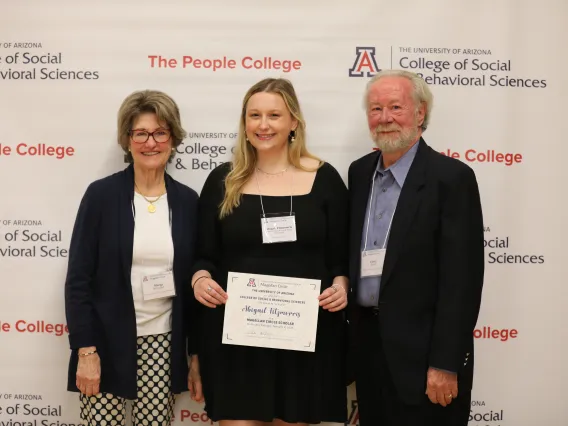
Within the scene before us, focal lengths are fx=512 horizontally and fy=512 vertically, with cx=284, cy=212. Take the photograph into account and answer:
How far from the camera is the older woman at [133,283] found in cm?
209

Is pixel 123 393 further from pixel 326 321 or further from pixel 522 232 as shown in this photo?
pixel 522 232

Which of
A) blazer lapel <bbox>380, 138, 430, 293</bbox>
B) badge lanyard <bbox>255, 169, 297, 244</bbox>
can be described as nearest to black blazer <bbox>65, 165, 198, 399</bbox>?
badge lanyard <bbox>255, 169, 297, 244</bbox>

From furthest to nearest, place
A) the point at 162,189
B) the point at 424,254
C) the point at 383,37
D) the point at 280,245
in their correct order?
the point at 383,37
the point at 162,189
the point at 280,245
the point at 424,254

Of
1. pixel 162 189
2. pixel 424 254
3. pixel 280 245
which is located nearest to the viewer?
pixel 424 254

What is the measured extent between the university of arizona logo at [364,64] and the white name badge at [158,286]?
4.43ft

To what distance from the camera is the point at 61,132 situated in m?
2.59

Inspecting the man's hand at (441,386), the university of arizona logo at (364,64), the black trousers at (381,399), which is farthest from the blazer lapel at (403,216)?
the university of arizona logo at (364,64)

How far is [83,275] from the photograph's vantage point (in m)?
2.08

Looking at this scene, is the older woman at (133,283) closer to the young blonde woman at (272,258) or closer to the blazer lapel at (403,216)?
the young blonde woman at (272,258)

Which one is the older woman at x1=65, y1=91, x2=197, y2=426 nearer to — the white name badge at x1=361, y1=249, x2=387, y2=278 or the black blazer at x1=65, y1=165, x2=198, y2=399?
the black blazer at x1=65, y1=165, x2=198, y2=399

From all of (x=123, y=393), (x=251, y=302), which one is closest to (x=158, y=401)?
(x=123, y=393)

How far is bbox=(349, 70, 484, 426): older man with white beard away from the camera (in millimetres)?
1853

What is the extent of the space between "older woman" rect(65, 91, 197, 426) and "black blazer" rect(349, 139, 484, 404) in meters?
0.88

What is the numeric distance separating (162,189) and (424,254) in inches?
44.9
